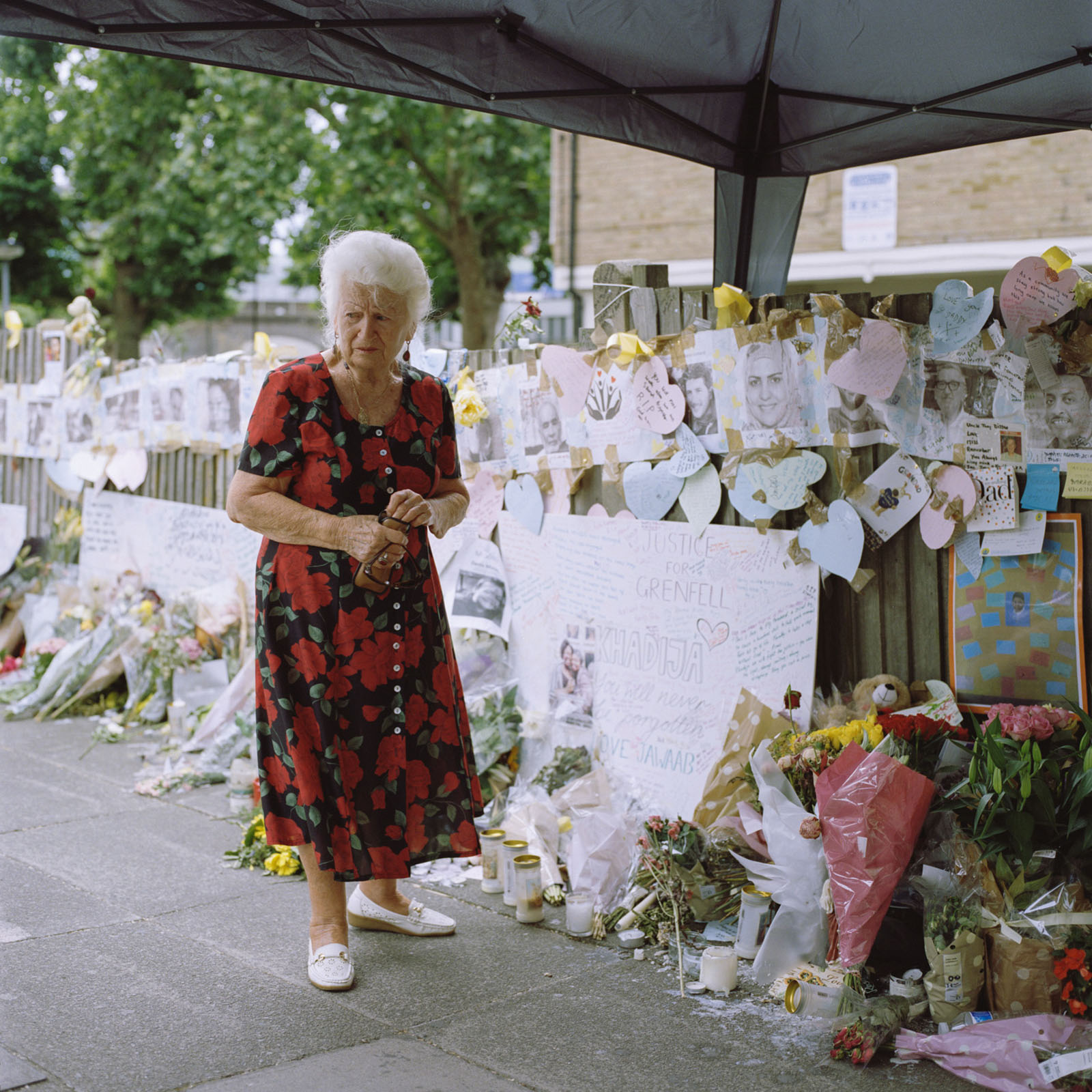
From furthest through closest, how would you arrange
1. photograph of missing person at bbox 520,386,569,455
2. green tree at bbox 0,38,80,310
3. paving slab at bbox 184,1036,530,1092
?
green tree at bbox 0,38,80,310, photograph of missing person at bbox 520,386,569,455, paving slab at bbox 184,1036,530,1092

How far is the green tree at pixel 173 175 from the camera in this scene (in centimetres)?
1577

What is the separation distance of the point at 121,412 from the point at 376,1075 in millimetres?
5167

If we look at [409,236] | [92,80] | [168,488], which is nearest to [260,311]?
[92,80]

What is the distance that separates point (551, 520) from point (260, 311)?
118 feet

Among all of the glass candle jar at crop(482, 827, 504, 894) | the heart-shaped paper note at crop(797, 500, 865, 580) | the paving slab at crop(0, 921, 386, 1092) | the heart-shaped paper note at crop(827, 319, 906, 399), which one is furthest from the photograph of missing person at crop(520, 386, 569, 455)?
the paving slab at crop(0, 921, 386, 1092)

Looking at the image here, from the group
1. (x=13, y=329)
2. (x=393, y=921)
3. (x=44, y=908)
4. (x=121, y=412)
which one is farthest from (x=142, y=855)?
(x=13, y=329)

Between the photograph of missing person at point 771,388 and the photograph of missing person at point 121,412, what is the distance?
4273 mm

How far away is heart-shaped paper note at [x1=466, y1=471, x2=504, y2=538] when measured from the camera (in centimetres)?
478

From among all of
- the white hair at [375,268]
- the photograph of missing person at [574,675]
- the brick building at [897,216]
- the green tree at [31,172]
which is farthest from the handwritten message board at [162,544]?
the green tree at [31,172]

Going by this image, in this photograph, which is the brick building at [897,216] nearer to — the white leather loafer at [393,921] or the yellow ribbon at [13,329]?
the yellow ribbon at [13,329]

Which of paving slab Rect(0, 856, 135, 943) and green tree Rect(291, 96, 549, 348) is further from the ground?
green tree Rect(291, 96, 549, 348)

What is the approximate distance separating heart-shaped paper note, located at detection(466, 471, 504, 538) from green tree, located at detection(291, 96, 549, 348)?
10354mm

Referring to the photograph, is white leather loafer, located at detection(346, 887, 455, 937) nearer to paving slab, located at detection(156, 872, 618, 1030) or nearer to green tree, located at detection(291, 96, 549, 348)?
paving slab, located at detection(156, 872, 618, 1030)

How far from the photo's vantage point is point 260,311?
38344mm
